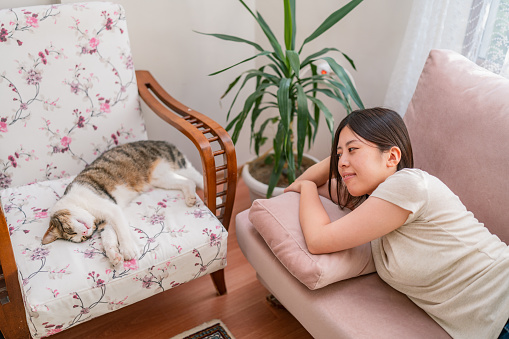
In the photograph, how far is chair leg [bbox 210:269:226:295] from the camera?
5.67 feet

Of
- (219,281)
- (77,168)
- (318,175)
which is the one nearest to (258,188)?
(219,281)

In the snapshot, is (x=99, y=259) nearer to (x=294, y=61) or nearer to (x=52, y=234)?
(x=52, y=234)

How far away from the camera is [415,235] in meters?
1.15

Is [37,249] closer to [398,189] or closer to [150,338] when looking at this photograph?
[150,338]

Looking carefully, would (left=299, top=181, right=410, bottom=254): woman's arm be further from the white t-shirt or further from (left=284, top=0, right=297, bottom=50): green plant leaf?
(left=284, top=0, right=297, bottom=50): green plant leaf

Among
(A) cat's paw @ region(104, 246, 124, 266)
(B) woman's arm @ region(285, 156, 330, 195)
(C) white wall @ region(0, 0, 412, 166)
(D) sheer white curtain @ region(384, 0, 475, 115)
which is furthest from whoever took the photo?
(C) white wall @ region(0, 0, 412, 166)

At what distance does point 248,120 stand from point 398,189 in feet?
5.27

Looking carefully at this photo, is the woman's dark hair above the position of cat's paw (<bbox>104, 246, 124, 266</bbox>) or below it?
above

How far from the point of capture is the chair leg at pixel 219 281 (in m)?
1.73

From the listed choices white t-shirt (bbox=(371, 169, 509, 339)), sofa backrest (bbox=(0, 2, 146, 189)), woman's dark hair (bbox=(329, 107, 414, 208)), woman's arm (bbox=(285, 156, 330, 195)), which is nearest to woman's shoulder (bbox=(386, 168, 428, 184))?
white t-shirt (bbox=(371, 169, 509, 339))

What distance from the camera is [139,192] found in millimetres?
1685

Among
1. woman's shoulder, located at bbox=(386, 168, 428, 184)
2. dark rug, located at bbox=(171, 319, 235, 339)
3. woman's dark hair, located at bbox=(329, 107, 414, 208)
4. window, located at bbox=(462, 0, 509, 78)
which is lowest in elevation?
dark rug, located at bbox=(171, 319, 235, 339)

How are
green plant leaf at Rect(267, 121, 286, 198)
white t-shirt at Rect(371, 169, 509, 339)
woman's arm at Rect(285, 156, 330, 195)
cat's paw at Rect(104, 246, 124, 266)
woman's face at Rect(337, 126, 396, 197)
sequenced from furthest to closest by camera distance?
green plant leaf at Rect(267, 121, 286, 198)
woman's arm at Rect(285, 156, 330, 195)
cat's paw at Rect(104, 246, 124, 266)
woman's face at Rect(337, 126, 396, 197)
white t-shirt at Rect(371, 169, 509, 339)

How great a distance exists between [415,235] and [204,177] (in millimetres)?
758
